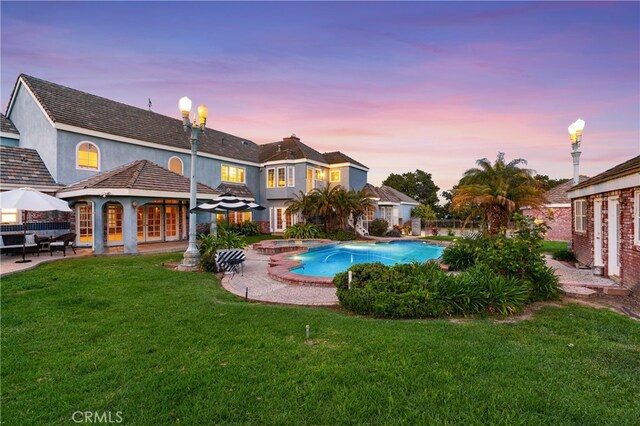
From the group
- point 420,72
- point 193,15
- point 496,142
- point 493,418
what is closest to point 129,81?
point 193,15

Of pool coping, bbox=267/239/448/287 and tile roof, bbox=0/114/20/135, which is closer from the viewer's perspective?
pool coping, bbox=267/239/448/287

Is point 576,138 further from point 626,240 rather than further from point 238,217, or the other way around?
point 238,217

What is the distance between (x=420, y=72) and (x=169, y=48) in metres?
12.5

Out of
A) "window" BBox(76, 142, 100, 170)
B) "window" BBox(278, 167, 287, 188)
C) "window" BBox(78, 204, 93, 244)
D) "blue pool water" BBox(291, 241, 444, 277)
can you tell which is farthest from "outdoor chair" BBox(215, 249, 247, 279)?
"window" BBox(278, 167, 287, 188)

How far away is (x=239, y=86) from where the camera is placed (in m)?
19.8

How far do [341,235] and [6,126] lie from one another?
21.2 meters

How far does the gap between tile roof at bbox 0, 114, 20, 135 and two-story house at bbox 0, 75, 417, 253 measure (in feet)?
0.14

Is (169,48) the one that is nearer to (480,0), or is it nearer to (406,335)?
(480,0)

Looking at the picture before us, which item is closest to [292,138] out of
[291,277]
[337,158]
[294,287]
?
[337,158]

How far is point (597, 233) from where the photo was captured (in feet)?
32.7

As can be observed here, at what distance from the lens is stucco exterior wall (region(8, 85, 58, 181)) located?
1608cm

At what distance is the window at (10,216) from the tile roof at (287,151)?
1682 cm

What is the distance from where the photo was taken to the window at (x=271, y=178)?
27.7 m

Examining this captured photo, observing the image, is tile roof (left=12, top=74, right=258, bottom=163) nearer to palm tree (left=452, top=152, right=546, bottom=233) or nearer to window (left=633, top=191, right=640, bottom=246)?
palm tree (left=452, top=152, right=546, bottom=233)
